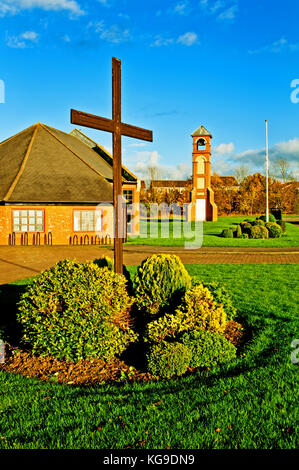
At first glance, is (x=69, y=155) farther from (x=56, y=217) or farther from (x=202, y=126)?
(x=202, y=126)

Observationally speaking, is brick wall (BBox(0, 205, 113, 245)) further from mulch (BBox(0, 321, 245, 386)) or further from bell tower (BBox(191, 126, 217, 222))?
bell tower (BBox(191, 126, 217, 222))

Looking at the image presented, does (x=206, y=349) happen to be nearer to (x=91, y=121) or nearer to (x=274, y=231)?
(x=91, y=121)

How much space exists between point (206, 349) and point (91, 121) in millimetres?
4078

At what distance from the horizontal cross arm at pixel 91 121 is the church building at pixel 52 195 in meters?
18.2

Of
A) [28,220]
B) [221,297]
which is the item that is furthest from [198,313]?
Result: [28,220]

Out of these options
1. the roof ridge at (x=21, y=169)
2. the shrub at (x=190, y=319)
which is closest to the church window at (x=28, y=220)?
the roof ridge at (x=21, y=169)

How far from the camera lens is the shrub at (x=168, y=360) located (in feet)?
15.5

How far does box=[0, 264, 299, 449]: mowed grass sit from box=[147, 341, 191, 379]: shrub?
0.21 meters

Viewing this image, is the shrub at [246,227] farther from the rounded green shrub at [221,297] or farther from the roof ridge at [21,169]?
the rounded green shrub at [221,297]

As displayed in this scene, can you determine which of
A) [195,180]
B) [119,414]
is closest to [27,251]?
[119,414]

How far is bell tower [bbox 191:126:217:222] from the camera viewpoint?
5697 cm

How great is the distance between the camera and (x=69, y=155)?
27734mm

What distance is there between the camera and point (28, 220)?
2386 centimetres

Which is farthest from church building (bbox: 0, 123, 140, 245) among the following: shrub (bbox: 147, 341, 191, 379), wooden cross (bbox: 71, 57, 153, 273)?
shrub (bbox: 147, 341, 191, 379)
